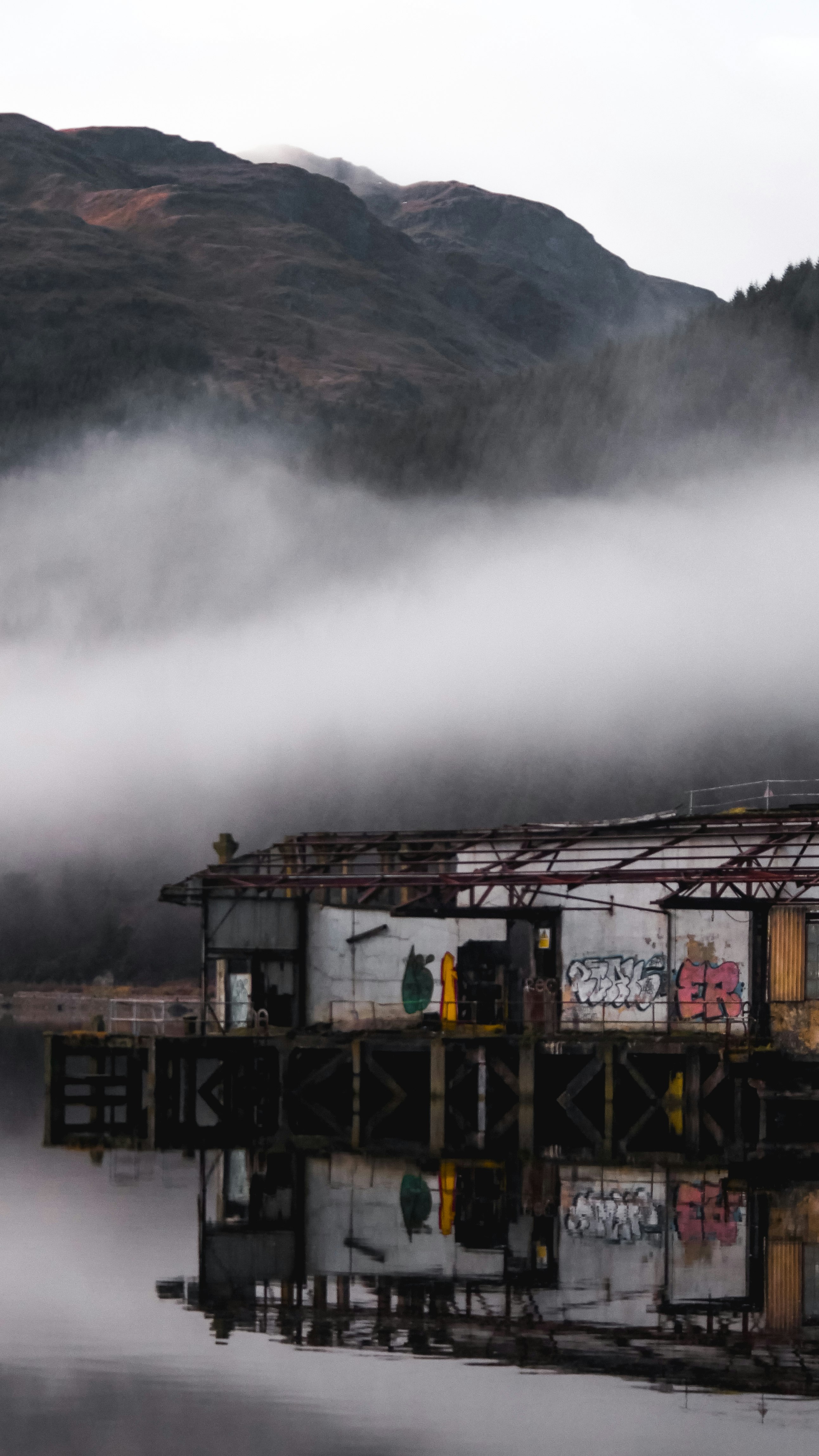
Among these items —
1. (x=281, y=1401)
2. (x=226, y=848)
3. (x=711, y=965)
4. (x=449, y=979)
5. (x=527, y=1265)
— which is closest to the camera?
(x=281, y=1401)

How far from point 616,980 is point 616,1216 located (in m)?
23.1

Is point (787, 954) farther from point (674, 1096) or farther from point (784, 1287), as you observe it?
point (784, 1287)

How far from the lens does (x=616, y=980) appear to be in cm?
6825

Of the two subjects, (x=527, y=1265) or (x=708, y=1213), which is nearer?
(x=527, y=1265)

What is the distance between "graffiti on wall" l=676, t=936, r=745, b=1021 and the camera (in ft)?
216

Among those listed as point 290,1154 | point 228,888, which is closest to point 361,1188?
point 290,1154

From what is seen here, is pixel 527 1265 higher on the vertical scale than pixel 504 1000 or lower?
lower

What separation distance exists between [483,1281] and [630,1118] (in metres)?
30.3

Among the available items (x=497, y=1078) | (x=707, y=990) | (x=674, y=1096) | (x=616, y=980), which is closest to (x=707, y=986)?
(x=707, y=990)

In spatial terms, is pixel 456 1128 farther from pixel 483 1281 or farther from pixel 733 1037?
pixel 483 1281

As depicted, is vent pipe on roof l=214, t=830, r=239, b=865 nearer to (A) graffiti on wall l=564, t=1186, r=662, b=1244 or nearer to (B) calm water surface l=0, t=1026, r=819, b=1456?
(A) graffiti on wall l=564, t=1186, r=662, b=1244

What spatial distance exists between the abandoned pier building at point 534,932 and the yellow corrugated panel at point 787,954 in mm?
66

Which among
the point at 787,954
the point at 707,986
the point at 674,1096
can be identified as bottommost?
the point at 674,1096

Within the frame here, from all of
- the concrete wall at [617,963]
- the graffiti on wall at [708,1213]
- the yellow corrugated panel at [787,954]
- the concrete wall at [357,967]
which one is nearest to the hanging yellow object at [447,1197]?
the graffiti on wall at [708,1213]
